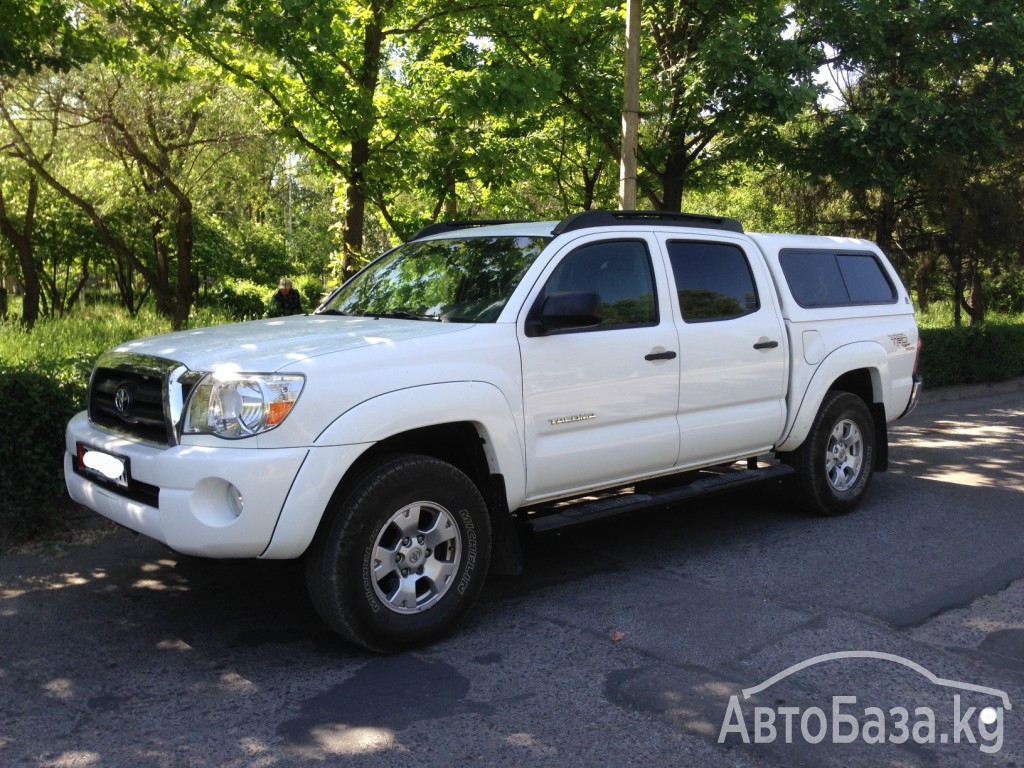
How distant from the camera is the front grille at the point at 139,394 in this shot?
14.5 ft

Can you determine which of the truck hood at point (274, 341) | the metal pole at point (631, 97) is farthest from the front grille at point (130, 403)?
the metal pole at point (631, 97)

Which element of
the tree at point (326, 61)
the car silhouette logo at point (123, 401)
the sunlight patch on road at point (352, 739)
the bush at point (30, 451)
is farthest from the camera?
the tree at point (326, 61)

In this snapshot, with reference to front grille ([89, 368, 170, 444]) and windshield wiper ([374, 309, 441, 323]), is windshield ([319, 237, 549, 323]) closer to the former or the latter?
windshield wiper ([374, 309, 441, 323])

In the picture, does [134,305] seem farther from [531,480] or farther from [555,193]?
[531,480]

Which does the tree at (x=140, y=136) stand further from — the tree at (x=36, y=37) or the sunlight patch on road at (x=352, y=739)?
the sunlight patch on road at (x=352, y=739)

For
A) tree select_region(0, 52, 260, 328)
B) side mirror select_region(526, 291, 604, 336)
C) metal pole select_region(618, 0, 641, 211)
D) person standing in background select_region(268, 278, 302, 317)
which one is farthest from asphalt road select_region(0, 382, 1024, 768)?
tree select_region(0, 52, 260, 328)

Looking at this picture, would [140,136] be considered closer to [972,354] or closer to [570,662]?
[972,354]

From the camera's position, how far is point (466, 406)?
15.5ft

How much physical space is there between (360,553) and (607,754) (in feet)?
4.66

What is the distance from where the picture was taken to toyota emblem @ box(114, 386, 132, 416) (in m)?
4.75

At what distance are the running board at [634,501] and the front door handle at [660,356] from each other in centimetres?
83

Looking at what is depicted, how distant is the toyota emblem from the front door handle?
2.76 m

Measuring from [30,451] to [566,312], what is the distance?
11.6 feet

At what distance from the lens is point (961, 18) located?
12.9 metres
